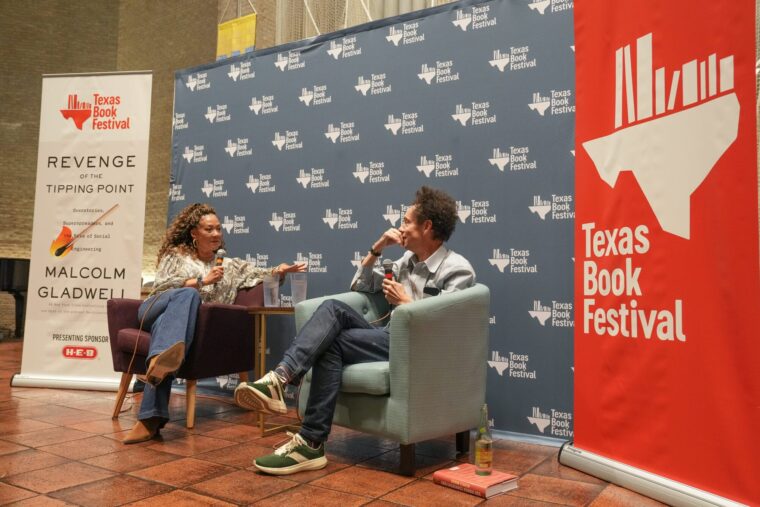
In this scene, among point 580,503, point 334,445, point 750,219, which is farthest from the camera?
point 334,445

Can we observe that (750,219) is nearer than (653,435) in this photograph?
Yes

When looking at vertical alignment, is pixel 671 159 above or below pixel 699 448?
above

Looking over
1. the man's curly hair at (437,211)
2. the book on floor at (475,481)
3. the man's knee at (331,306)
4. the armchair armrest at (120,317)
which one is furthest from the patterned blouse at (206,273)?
the book on floor at (475,481)

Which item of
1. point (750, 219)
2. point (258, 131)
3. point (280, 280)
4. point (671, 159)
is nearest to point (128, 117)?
point (258, 131)

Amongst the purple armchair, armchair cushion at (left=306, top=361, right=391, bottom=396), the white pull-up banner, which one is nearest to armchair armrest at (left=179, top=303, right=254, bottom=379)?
the purple armchair

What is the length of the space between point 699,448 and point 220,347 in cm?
224

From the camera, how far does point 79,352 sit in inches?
161

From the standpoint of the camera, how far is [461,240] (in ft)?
10.6

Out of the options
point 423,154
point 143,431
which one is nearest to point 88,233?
point 143,431

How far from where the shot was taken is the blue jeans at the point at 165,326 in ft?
9.16

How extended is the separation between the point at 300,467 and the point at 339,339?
20.4 inches

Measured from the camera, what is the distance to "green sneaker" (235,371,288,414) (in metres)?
2.28

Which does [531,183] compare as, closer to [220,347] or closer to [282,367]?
[282,367]

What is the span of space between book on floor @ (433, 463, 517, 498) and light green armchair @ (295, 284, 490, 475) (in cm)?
17
